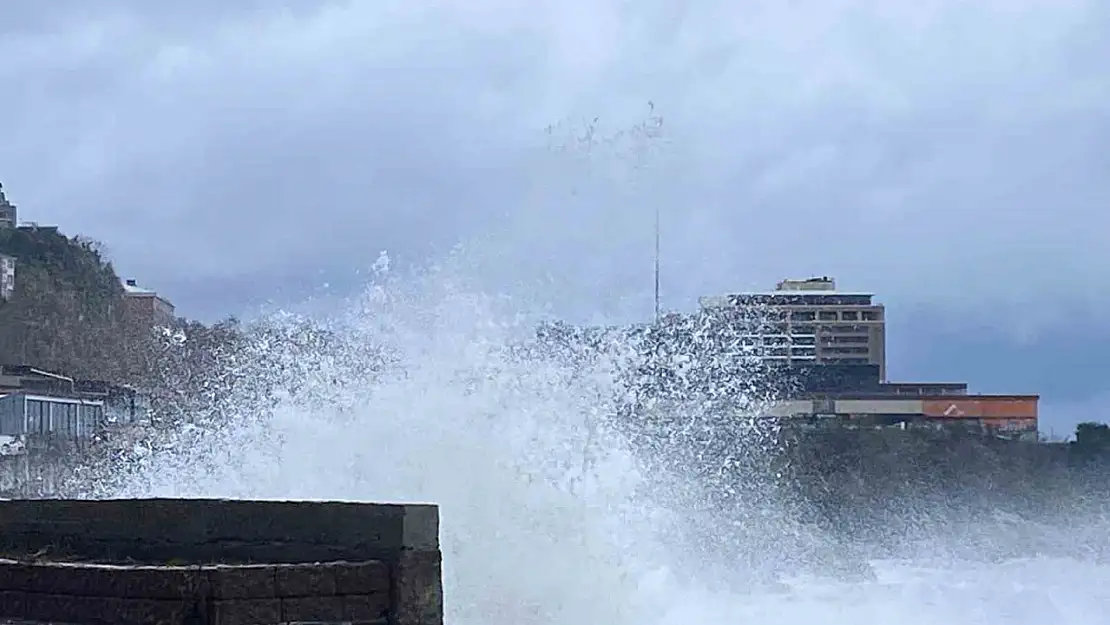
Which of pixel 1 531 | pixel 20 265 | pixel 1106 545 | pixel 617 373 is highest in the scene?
pixel 20 265

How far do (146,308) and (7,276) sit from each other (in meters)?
7.15

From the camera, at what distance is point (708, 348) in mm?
24328

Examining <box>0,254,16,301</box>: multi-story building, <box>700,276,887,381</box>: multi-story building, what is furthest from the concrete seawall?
<box>0,254,16,301</box>: multi-story building

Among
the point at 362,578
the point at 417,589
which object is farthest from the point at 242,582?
the point at 417,589

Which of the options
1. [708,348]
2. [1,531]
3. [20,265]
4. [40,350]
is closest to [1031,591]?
[708,348]

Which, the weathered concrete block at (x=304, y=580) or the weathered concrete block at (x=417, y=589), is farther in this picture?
the weathered concrete block at (x=417, y=589)

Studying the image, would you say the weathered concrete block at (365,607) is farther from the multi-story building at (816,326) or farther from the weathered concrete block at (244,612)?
the multi-story building at (816,326)

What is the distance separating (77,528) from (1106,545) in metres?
47.8

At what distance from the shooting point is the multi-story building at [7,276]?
58866 millimetres

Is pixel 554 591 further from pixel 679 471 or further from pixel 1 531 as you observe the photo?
pixel 679 471

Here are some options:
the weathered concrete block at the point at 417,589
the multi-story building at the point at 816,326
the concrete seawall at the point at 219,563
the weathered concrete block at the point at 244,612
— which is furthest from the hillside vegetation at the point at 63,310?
the weathered concrete block at the point at 244,612

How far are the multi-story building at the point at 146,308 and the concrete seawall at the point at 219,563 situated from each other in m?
44.0

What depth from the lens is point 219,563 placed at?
278 inches

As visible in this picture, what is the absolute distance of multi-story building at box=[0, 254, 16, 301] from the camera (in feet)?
193
